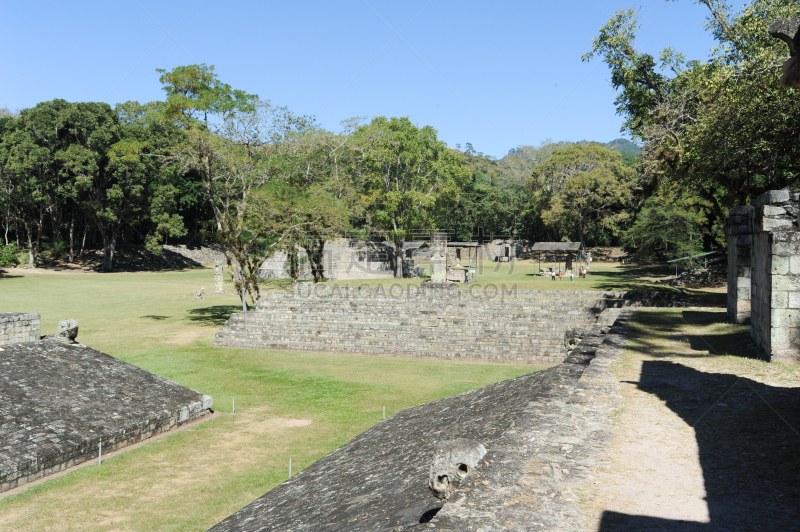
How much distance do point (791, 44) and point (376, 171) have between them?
36.0 m

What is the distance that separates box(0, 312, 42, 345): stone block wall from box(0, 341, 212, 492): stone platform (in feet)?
2.99

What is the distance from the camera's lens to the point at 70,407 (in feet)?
32.6

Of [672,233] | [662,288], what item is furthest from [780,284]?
[672,233]

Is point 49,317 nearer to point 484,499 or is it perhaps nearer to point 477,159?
point 484,499

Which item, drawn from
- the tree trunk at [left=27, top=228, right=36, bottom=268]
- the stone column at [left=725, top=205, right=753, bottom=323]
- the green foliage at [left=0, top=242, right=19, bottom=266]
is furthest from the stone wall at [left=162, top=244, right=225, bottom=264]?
the stone column at [left=725, top=205, right=753, bottom=323]

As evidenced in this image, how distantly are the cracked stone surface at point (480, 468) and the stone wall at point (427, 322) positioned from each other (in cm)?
877

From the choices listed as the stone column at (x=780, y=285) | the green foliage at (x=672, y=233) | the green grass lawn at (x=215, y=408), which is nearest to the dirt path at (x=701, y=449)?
the stone column at (x=780, y=285)

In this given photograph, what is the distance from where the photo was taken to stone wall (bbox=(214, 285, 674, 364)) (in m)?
19.0

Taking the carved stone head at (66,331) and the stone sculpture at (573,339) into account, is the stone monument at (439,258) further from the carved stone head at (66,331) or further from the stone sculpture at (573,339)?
the carved stone head at (66,331)

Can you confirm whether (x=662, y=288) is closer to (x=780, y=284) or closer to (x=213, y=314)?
(x=780, y=284)

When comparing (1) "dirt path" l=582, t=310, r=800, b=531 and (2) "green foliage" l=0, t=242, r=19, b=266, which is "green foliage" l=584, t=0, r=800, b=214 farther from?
(2) "green foliage" l=0, t=242, r=19, b=266

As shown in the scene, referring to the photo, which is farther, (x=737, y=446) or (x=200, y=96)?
(x=200, y=96)

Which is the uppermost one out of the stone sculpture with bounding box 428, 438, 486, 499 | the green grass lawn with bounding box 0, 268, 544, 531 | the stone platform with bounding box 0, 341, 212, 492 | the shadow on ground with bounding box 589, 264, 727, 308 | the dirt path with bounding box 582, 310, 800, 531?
the shadow on ground with bounding box 589, 264, 727, 308

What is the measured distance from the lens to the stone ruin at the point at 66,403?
8773 mm
